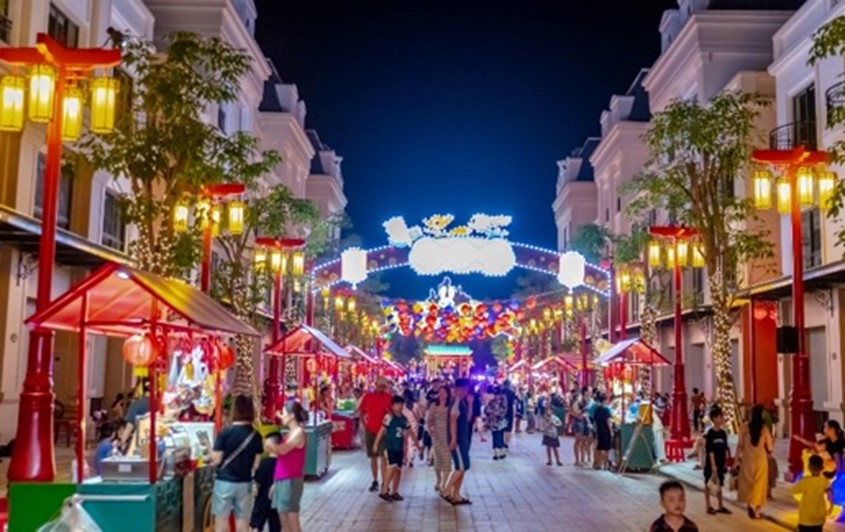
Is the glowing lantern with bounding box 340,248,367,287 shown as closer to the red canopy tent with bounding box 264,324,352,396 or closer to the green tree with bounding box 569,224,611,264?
the green tree with bounding box 569,224,611,264

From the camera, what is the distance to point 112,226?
27453 mm

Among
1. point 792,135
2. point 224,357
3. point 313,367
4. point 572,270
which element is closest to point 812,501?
point 224,357

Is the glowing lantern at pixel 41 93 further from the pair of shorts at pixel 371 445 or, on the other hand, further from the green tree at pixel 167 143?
the pair of shorts at pixel 371 445

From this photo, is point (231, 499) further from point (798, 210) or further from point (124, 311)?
point (798, 210)

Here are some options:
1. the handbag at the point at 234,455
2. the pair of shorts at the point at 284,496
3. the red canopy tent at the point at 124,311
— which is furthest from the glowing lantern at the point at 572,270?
the handbag at the point at 234,455

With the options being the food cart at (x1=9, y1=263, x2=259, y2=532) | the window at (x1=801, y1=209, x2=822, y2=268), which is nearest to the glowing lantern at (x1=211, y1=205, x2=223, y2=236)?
the food cart at (x1=9, y1=263, x2=259, y2=532)

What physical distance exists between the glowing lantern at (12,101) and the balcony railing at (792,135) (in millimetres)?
20814

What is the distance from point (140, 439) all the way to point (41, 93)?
16.7ft

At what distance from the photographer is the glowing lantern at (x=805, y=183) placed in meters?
17.7

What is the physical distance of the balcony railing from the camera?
27270 millimetres

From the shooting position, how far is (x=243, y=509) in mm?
9461

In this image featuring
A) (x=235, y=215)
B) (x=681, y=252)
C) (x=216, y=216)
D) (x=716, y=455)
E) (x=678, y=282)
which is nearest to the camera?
(x=716, y=455)

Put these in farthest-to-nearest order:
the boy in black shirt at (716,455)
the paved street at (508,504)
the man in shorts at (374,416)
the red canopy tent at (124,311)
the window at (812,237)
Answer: the window at (812,237) < the man in shorts at (374,416) < the boy in black shirt at (716,455) < the paved street at (508,504) < the red canopy tent at (124,311)

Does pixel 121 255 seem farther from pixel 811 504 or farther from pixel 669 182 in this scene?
pixel 811 504
